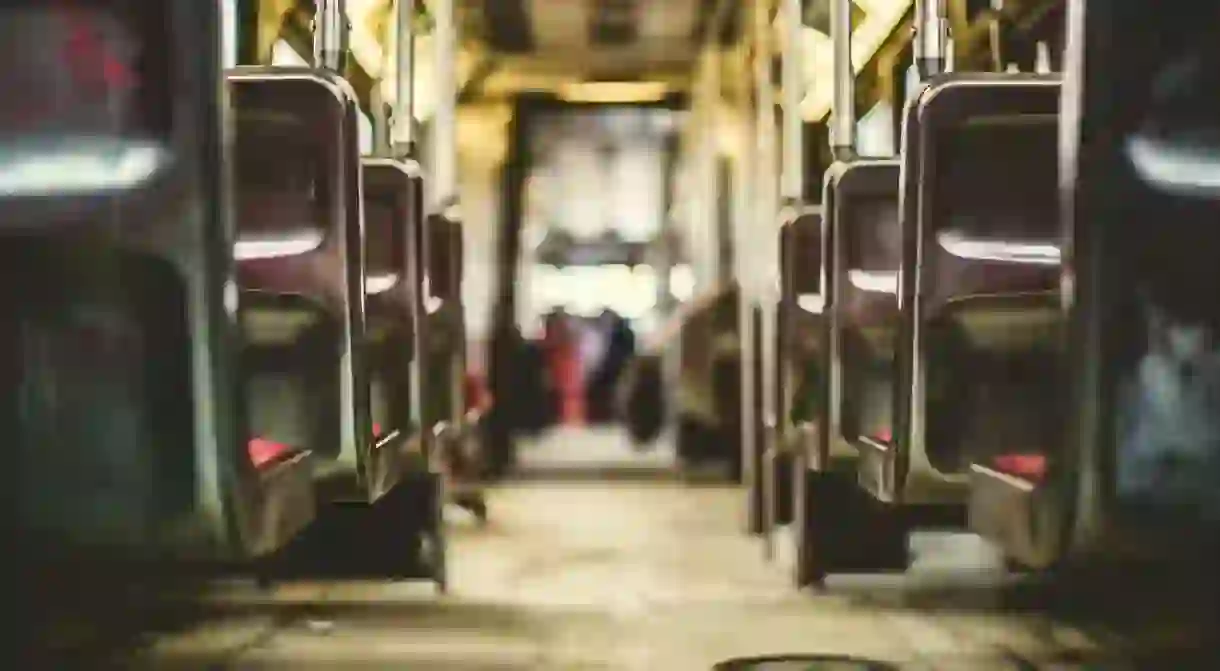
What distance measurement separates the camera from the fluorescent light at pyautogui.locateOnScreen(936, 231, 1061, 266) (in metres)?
2.25

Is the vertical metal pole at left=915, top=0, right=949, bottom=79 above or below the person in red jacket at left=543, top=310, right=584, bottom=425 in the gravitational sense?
above

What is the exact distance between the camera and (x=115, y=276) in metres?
1.65

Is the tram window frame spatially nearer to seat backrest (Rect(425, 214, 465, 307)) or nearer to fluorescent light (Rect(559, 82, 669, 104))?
seat backrest (Rect(425, 214, 465, 307))

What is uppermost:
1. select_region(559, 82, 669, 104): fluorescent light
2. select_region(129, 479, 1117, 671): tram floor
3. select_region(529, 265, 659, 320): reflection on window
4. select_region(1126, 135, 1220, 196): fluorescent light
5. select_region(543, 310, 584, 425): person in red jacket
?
select_region(559, 82, 669, 104): fluorescent light

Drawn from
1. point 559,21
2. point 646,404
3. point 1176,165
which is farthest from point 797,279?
point 646,404

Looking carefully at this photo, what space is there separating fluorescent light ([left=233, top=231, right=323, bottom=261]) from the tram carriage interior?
12mm

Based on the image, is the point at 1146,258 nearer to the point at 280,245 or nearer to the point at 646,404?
the point at 280,245

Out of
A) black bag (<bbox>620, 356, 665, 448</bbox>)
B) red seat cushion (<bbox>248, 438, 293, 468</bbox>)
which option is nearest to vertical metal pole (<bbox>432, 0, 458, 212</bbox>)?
red seat cushion (<bbox>248, 438, 293, 468</bbox>)

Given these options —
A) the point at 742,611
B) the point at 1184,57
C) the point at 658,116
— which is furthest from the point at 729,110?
the point at 1184,57

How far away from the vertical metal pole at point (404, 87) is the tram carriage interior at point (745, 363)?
0.01 metres

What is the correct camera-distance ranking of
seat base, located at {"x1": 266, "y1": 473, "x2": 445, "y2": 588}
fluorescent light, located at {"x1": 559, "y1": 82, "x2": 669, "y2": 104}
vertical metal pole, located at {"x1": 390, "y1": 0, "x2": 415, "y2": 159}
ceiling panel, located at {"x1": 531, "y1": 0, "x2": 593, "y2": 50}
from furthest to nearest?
fluorescent light, located at {"x1": 559, "y1": 82, "x2": 669, "y2": 104}
ceiling panel, located at {"x1": 531, "y1": 0, "x2": 593, "y2": 50}
seat base, located at {"x1": 266, "y1": 473, "x2": 445, "y2": 588}
vertical metal pole, located at {"x1": 390, "y1": 0, "x2": 415, "y2": 159}

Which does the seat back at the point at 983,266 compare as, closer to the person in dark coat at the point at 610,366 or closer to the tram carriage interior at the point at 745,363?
the tram carriage interior at the point at 745,363

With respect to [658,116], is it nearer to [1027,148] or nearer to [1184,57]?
[1027,148]

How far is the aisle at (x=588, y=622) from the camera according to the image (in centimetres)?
291
